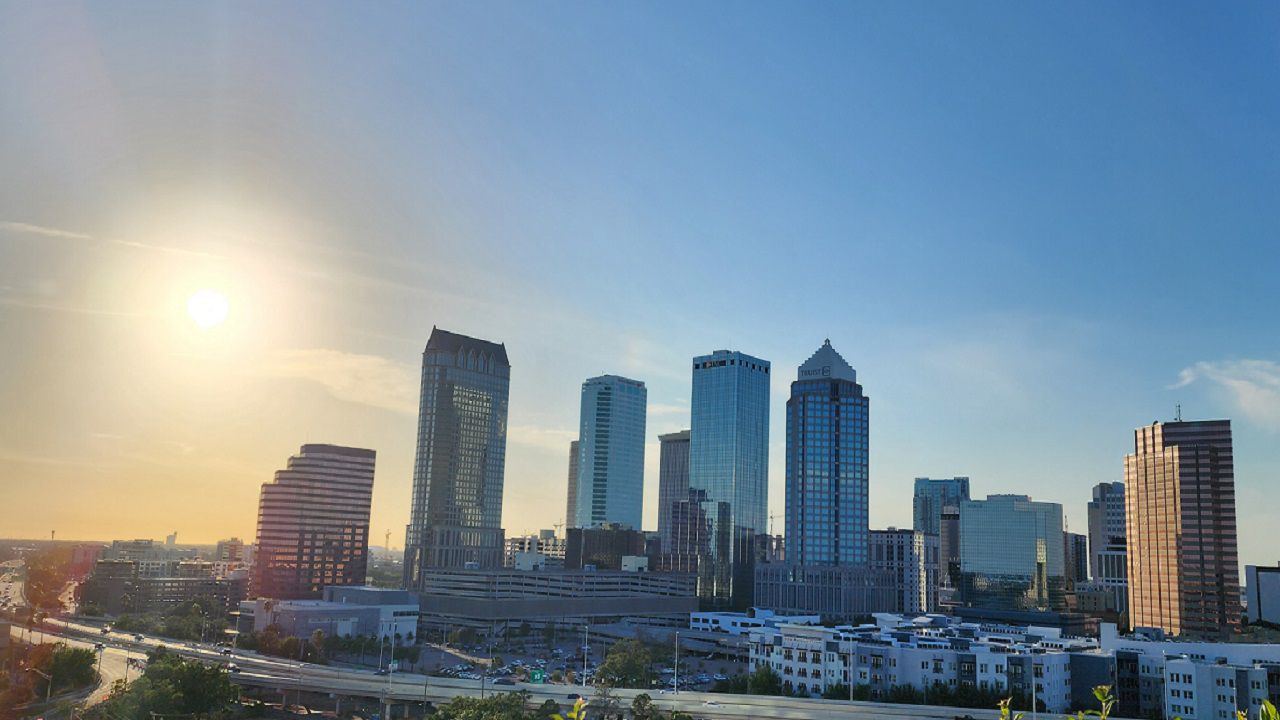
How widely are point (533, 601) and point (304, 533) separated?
5195cm

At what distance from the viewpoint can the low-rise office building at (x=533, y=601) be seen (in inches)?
6506

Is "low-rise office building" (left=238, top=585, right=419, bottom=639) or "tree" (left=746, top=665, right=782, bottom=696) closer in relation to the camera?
"tree" (left=746, top=665, right=782, bottom=696)

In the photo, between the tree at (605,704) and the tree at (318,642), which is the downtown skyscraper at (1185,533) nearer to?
the tree at (605,704)

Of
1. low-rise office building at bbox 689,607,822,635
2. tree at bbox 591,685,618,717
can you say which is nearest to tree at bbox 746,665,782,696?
tree at bbox 591,685,618,717

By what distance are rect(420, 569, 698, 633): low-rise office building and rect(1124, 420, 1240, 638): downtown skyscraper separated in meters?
78.1

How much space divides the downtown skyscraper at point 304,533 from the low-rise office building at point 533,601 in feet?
62.1

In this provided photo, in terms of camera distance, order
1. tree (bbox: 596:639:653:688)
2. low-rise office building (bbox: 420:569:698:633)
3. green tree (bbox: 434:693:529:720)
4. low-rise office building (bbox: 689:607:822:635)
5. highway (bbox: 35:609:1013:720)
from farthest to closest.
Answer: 1. low-rise office building (bbox: 420:569:698:633)
2. low-rise office building (bbox: 689:607:822:635)
3. tree (bbox: 596:639:653:688)
4. highway (bbox: 35:609:1013:720)
5. green tree (bbox: 434:693:529:720)

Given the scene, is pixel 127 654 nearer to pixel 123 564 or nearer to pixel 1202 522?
pixel 123 564

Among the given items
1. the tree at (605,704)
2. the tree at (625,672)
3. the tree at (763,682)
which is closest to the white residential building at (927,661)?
the tree at (763,682)

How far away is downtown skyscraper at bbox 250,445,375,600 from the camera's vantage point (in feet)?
618

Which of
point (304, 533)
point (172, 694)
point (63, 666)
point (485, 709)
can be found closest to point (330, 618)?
point (63, 666)

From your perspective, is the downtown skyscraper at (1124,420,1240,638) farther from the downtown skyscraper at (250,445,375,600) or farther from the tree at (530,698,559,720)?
the downtown skyscraper at (250,445,375,600)

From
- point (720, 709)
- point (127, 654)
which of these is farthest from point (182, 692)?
point (127, 654)

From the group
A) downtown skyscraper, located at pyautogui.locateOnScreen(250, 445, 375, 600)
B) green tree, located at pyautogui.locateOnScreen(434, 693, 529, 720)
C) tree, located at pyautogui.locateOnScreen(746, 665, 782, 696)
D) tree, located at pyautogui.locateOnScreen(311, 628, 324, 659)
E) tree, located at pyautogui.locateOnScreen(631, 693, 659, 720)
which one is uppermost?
downtown skyscraper, located at pyautogui.locateOnScreen(250, 445, 375, 600)
